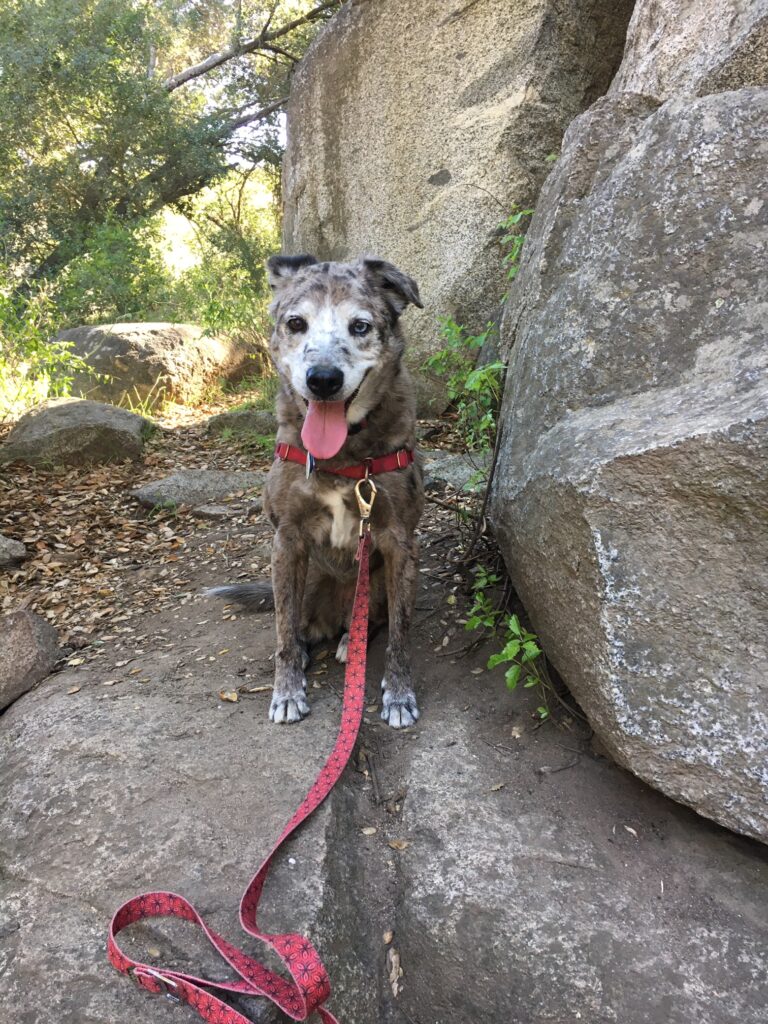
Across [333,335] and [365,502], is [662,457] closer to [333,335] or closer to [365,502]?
[365,502]

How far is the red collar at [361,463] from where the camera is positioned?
2729 mm

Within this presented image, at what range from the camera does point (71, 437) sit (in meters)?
5.80

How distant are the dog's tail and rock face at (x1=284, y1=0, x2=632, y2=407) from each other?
123 inches

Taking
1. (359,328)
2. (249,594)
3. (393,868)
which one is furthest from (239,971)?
(359,328)

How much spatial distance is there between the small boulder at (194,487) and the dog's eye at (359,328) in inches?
114

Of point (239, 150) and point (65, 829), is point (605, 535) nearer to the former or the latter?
point (65, 829)

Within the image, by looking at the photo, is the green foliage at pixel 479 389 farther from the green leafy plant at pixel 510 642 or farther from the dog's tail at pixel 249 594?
the dog's tail at pixel 249 594

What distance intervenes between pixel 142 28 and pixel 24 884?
1222cm

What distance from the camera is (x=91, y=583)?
4.19 m

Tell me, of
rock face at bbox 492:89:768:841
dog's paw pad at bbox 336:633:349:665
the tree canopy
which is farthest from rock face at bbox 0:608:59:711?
the tree canopy

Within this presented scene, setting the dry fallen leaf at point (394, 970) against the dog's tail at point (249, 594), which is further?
the dog's tail at point (249, 594)

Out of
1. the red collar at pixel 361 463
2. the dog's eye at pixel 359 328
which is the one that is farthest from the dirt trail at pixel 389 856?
the dog's eye at pixel 359 328

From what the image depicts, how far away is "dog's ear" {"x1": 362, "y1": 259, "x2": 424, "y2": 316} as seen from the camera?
2.98 m

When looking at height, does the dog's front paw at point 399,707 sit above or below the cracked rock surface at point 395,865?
above
